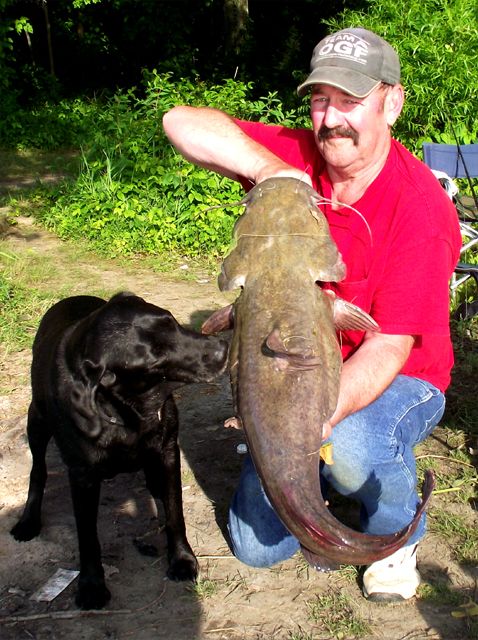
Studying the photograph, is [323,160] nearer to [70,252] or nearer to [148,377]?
[148,377]

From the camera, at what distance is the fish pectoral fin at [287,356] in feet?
8.02

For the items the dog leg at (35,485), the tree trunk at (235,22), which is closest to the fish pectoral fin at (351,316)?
the dog leg at (35,485)

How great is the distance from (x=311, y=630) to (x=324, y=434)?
108 centimetres

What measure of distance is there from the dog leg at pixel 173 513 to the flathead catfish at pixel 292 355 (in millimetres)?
1009

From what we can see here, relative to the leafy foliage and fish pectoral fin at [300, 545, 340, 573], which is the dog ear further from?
the leafy foliage

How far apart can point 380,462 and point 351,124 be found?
1.46 m

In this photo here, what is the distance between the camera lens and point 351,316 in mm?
2660

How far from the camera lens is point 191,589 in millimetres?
3400

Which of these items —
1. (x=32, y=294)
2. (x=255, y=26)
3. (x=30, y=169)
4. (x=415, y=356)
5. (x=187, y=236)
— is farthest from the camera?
(x=255, y=26)

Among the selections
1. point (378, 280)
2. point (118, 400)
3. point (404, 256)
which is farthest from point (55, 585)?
point (404, 256)

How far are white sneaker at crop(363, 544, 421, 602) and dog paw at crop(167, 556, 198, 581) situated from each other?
80cm

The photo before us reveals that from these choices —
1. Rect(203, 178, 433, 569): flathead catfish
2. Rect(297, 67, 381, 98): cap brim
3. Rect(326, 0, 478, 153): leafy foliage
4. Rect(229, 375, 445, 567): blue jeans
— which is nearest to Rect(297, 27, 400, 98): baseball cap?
Rect(297, 67, 381, 98): cap brim

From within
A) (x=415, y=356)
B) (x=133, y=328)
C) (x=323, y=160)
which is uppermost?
(x=323, y=160)

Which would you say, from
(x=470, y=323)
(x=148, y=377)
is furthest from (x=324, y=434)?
(x=470, y=323)
